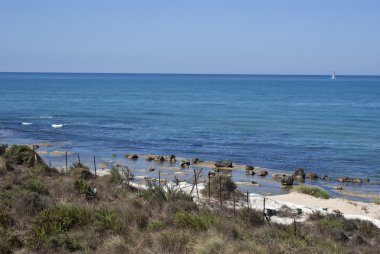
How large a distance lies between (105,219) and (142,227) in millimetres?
1145

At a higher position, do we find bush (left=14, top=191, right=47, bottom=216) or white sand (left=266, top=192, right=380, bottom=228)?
bush (left=14, top=191, right=47, bottom=216)

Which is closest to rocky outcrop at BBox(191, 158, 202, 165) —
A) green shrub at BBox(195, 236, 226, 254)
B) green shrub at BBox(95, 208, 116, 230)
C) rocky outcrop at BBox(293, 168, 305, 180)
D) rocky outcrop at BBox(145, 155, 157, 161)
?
rocky outcrop at BBox(145, 155, 157, 161)

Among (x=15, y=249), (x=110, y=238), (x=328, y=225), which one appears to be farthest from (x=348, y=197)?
(x=15, y=249)

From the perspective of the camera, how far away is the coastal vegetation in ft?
41.1

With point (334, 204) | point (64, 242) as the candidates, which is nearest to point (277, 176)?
point (334, 204)

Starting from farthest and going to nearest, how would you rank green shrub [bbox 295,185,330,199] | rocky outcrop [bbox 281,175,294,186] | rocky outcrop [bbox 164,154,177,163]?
rocky outcrop [bbox 164,154,177,163] → rocky outcrop [bbox 281,175,294,186] → green shrub [bbox 295,185,330,199]

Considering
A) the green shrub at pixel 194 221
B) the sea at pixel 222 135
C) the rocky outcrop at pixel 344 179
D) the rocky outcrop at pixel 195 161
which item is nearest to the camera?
the green shrub at pixel 194 221

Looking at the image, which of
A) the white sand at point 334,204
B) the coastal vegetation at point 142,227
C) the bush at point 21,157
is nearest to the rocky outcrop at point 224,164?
the white sand at point 334,204

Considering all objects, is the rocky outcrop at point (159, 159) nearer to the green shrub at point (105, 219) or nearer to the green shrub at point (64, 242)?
the green shrub at point (105, 219)

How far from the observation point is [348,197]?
2834 centimetres

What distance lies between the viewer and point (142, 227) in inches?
581

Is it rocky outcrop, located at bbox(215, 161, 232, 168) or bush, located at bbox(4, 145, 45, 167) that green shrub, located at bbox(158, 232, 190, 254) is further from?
rocky outcrop, located at bbox(215, 161, 232, 168)

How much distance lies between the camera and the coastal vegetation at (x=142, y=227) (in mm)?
12531

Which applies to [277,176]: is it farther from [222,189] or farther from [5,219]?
[5,219]
